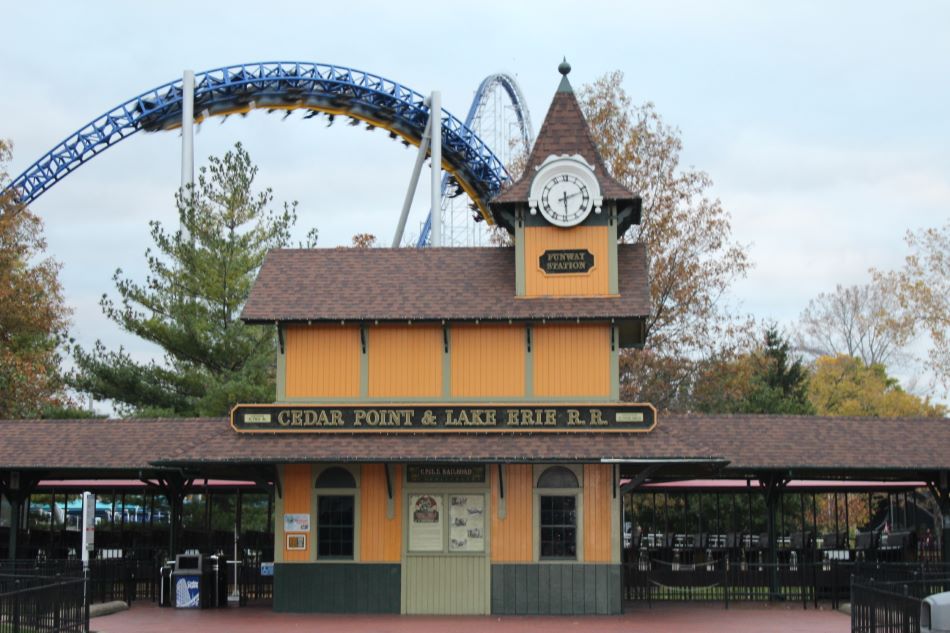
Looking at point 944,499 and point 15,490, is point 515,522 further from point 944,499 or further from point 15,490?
point 15,490

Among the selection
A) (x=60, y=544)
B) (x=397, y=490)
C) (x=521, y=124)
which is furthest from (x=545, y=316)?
(x=521, y=124)

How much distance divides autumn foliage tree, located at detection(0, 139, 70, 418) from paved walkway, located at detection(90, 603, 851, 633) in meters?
19.1

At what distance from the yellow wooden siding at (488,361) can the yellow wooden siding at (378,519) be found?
2229 mm

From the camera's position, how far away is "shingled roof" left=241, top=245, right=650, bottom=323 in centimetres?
2489

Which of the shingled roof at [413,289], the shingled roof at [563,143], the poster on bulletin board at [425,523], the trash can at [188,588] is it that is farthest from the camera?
the shingled roof at [563,143]

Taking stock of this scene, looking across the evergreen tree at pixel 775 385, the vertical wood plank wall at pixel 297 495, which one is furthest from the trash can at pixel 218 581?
the evergreen tree at pixel 775 385

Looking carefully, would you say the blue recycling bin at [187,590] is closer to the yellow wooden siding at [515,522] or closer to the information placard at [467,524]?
the information placard at [467,524]

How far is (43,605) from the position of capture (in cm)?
1706

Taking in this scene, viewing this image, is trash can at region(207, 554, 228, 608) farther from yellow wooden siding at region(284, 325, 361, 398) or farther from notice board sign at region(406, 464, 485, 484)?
notice board sign at region(406, 464, 485, 484)

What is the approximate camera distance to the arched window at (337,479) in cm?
2430

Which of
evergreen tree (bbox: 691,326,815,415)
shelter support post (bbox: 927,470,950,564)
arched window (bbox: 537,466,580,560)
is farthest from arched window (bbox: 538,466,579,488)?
evergreen tree (bbox: 691,326,815,415)

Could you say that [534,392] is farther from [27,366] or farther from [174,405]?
[27,366]

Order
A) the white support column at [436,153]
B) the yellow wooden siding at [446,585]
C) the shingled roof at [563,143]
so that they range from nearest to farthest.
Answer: the yellow wooden siding at [446,585]
the shingled roof at [563,143]
the white support column at [436,153]

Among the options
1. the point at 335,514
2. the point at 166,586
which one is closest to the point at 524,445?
the point at 335,514
